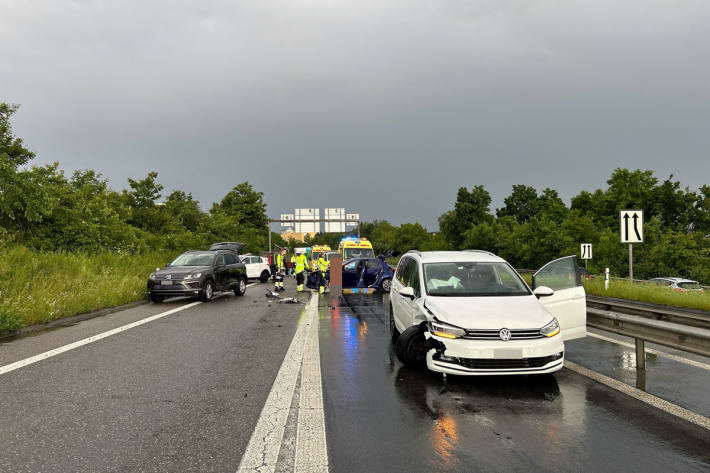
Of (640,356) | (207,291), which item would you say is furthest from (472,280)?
(207,291)

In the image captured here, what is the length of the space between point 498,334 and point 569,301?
6.23ft

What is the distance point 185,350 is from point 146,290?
993 cm

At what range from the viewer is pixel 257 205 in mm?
76812

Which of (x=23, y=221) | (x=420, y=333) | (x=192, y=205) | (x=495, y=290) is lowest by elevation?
(x=420, y=333)

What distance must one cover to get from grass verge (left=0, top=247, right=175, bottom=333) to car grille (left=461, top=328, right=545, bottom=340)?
878cm

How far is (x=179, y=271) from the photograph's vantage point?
15.7 meters

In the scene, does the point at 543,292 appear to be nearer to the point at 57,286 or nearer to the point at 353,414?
the point at 353,414

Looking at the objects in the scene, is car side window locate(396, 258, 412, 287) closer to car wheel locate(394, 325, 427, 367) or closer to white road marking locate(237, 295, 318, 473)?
car wheel locate(394, 325, 427, 367)

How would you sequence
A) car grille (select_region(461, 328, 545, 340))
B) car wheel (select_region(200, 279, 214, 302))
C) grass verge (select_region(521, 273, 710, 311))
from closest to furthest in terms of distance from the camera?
car grille (select_region(461, 328, 545, 340)) → grass verge (select_region(521, 273, 710, 311)) → car wheel (select_region(200, 279, 214, 302))

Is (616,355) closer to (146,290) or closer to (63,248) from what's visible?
(146,290)

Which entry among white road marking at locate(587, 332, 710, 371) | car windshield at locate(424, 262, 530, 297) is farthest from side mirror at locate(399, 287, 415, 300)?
white road marking at locate(587, 332, 710, 371)

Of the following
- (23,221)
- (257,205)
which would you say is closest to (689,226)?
(257,205)

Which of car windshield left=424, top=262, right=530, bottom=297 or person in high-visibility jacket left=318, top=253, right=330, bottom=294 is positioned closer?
car windshield left=424, top=262, right=530, bottom=297

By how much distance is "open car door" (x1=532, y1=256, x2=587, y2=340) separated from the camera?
657 centimetres
